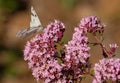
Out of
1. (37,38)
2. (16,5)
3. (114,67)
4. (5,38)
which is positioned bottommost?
(114,67)

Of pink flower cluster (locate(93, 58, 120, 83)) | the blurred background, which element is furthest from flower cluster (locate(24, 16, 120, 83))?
the blurred background

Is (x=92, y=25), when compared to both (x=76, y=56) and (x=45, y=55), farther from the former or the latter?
(x=45, y=55)

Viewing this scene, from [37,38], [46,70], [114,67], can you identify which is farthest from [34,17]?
[114,67]

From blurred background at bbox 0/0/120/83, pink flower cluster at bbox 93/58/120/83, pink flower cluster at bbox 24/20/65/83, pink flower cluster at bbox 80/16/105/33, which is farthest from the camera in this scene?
blurred background at bbox 0/0/120/83

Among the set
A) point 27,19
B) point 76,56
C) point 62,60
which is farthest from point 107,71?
point 27,19

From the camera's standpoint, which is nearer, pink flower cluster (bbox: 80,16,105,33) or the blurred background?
pink flower cluster (bbox: 80,16,105,33)

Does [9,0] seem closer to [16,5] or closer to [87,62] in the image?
[16,5]

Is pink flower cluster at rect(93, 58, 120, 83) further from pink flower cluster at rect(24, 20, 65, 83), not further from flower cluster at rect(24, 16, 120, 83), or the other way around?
pink flower cluster at rect(24, 20, 65, 83)
